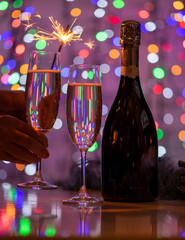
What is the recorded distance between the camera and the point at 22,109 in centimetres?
105

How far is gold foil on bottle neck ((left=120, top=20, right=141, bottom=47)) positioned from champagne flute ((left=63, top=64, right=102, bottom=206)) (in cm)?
11

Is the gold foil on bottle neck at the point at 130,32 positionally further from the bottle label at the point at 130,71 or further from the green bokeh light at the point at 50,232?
the green bokeh light at the point at 50,232

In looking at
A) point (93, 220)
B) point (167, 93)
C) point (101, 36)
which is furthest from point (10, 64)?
point (93, 220)

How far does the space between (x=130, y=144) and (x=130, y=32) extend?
8.8 inches

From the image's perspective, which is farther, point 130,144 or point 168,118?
point 168,118

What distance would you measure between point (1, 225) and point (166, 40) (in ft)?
6.27

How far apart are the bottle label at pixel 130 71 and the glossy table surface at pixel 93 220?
27cm

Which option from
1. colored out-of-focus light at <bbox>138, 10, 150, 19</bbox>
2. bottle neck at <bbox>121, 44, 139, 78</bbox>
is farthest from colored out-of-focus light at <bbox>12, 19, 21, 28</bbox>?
bottle neck at <bbox>121, 44, 139, 78</bbox>

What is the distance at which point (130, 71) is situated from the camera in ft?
2.61

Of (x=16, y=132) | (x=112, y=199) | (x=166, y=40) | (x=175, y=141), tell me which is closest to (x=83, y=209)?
(x=112, y=199)

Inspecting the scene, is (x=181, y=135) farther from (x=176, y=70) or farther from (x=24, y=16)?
(x=24, y=16)

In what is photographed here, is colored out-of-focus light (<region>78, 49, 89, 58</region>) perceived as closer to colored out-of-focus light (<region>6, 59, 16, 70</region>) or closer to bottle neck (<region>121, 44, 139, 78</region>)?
colored out-of-focus light (<region>6, 59, 16, 70</region>)

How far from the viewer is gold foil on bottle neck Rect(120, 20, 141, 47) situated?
0.74 m

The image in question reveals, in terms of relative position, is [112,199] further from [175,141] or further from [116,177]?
[175,141]
